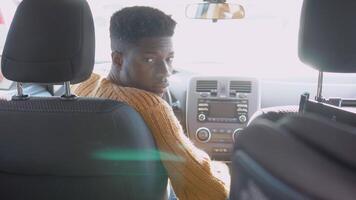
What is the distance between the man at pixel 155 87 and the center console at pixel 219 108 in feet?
5.16

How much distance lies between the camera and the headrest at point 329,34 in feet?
5.15

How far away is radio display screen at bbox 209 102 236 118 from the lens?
12.8 feet

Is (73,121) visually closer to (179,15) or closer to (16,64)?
(16,64)

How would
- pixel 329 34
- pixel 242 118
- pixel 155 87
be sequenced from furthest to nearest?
pixel 242 118 → pixel 155 87 → pixel 329 34

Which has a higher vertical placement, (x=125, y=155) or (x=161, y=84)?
(x=161, y=84)

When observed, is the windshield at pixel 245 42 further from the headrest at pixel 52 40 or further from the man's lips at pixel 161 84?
the headrest at pixel 52 40

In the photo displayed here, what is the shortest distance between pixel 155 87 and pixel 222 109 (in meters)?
1.65

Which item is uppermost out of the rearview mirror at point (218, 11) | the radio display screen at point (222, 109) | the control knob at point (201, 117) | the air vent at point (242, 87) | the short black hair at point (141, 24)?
the rearview mirror at point (218, 11)

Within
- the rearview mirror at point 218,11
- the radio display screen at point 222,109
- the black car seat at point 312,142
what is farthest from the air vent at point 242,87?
the black car seat at point 312,142

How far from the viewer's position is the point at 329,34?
1.61 meters

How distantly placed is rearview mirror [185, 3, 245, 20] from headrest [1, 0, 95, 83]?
137 centimetres

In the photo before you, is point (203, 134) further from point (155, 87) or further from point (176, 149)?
point (176, 149)

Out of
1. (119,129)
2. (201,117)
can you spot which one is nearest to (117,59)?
(119,129)

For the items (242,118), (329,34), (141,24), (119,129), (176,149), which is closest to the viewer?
(329,34)
